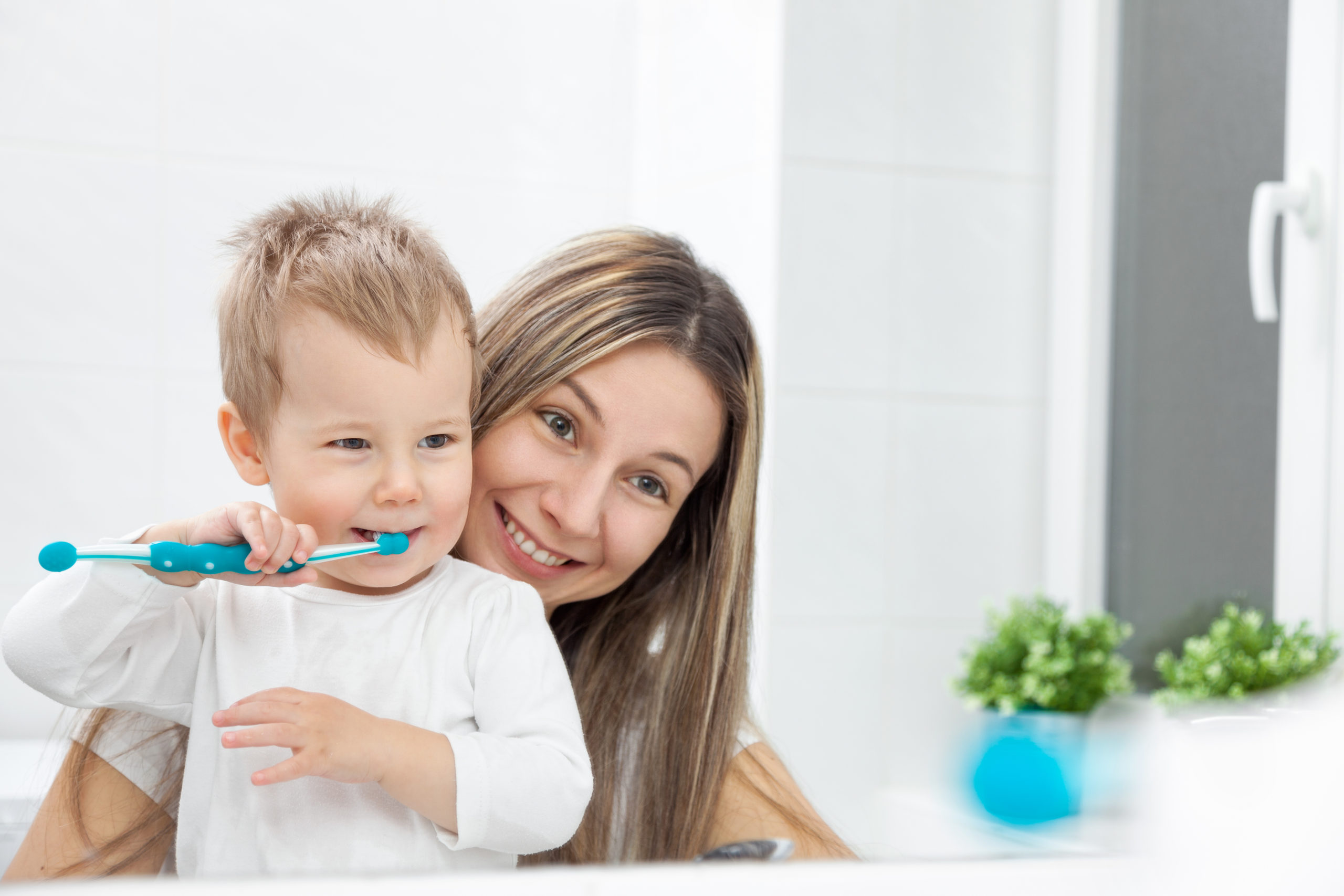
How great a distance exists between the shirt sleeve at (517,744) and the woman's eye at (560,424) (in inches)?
5.0

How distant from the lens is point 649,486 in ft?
1.73

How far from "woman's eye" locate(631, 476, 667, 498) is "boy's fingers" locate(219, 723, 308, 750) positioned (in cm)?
23

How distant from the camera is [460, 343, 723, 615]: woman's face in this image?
485 mm

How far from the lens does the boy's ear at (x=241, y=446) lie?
354mm

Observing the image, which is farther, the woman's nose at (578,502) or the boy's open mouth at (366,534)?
the woman's nose at (578,502)

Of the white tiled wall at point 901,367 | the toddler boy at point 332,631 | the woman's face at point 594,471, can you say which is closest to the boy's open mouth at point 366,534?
the toddler boy at point 332,631

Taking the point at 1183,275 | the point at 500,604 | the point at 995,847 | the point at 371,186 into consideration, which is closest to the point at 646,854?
the point at 500,604

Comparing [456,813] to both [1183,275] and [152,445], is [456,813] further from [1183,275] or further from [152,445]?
[1183,275]

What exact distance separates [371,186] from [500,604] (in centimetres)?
20

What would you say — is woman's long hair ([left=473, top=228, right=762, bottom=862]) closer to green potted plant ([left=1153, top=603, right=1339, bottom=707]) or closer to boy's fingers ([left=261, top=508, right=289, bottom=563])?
boy's fingers ([left=261, top=508, right=289, bottom=563])

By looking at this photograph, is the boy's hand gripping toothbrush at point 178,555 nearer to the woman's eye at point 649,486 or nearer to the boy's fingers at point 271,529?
the boy's fingers at point 271,529

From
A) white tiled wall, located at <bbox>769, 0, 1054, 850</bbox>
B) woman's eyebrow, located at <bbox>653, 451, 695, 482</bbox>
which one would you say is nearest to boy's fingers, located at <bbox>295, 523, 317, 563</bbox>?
woman's eyebrow, located at <bbox>653, 451, 695, 482</bbox>

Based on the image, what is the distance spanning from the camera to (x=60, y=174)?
0.50 meters

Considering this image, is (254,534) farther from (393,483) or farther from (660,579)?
(660,579)
